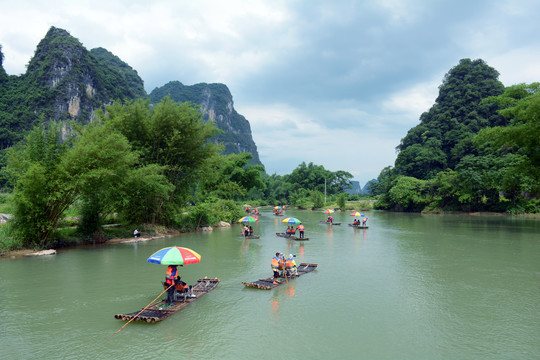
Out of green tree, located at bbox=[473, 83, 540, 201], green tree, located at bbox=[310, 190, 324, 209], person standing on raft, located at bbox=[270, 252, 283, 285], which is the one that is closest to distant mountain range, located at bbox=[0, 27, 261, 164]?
green tree, located at bbox=[310, 190, 324, 209]

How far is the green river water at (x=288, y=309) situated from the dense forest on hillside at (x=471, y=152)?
14.5 meters

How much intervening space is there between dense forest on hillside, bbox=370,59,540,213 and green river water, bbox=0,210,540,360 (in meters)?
14.5

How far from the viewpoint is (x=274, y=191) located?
111m

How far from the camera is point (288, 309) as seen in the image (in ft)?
37.3

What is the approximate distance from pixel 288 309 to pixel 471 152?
8248 centimetres

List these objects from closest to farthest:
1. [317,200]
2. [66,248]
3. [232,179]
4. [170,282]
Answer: [170,282] → [66,248] → [232,179] → [317,200]

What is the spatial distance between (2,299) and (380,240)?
2522 centimetres

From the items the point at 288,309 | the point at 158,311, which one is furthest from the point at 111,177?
the point at 288,309

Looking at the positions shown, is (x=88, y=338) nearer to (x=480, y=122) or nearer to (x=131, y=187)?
(x=131, y=187)

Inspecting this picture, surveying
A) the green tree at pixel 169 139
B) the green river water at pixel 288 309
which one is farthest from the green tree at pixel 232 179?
the green river water at pixel 288 309

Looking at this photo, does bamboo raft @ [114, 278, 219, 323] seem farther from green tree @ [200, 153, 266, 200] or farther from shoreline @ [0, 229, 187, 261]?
green tree @ [200, 153, 266, 200]

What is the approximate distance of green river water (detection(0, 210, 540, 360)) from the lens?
8531mm

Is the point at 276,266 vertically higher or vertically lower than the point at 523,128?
lower

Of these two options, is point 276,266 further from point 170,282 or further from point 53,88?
point 53,88
